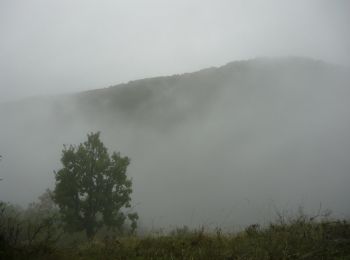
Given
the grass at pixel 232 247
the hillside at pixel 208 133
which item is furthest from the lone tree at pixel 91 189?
the hillside at pixel 208 133

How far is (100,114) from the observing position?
380 ft

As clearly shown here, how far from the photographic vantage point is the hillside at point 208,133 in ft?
238

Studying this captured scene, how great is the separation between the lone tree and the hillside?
3681 cm

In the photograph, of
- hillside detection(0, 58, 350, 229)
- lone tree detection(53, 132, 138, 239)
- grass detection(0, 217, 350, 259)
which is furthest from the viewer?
hillside detection(0, 58, 350, 229)

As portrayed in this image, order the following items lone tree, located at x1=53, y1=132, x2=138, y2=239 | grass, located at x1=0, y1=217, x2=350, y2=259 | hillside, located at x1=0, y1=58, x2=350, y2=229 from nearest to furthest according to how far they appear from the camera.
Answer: grass, located at x1=0, y1=217, x2=350, y2=259 → lone tree, located at x1=53, y1=132, x2=138, y2=239 → hillside, located at x1=0, y1=58, x2=350, y2=229

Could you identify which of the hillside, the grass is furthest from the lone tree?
the hillside

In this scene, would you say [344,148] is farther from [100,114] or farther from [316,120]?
[100,114]

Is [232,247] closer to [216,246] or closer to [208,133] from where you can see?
[216,246]

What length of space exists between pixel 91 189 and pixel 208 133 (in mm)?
84441

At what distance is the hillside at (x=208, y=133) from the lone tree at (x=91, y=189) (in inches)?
1449

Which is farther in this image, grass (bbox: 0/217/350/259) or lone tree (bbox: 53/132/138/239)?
lone tree (bbox: 53/132/138/239)

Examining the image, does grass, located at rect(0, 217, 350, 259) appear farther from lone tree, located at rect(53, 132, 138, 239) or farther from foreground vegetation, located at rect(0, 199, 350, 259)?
lone tree, located at rect(53, 132, 138, 239)

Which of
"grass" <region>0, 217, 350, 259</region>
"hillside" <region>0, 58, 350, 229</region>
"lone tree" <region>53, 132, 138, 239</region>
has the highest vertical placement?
"hillside" <region>0, 58, 350, 229</region>

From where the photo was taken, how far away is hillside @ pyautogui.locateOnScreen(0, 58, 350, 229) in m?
72.5
